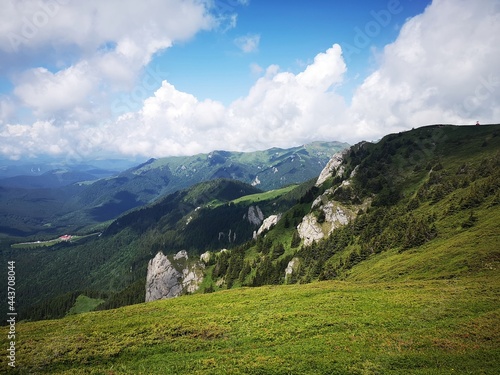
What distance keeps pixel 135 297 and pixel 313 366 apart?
204892 millimetres

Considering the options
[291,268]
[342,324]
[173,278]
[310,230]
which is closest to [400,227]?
[291,268]

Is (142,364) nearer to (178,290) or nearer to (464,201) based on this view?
(464,201)

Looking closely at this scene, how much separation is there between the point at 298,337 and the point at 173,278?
161621 millimetres

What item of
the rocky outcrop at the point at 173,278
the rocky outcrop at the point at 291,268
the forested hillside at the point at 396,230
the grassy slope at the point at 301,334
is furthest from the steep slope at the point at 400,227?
the rocky outcrop at the point at 173,278

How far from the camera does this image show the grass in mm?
26938

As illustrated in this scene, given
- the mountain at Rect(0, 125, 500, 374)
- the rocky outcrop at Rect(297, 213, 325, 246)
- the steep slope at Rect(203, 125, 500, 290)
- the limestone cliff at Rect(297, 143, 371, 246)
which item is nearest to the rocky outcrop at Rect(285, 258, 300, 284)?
the steep slope at Rect(203, 125, 500, 290)

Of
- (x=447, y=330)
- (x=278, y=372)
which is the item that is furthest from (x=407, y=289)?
(x=278, y=372)

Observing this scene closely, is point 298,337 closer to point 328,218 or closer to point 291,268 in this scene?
point 291,268

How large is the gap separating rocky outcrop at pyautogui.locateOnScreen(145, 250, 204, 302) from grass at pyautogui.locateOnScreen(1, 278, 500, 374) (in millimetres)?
131075

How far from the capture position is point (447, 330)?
3105 centimetres

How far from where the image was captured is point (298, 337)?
34.1 meters

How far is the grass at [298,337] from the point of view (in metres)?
26.9

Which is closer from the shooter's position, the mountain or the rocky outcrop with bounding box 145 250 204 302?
the mountain

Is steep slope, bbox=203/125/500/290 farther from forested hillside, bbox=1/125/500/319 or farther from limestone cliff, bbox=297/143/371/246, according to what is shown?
limestone cliff, bbox=297/143/371/246
